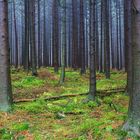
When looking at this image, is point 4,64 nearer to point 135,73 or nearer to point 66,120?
point 66,120

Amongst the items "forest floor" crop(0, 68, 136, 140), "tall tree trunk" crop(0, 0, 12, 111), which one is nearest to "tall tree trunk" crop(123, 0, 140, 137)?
"forest floor" crop(0, 68, 136, 140)

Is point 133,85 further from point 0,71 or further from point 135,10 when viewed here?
point 0,71

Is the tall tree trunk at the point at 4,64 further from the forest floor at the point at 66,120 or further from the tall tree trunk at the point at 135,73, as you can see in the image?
the tall tree trunk at the point at 135,73

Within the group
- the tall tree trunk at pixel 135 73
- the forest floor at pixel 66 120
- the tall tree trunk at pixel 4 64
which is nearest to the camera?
the tall tree trunk at pixel 135 73

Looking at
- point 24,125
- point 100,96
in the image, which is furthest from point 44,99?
point 24,125

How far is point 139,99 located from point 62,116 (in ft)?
8.41

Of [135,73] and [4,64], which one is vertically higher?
[4,64]

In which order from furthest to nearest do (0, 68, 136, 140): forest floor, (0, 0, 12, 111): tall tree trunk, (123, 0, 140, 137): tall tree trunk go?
(0, 0, 12, 111): tall tree trunk
(0, 68, 136, 140): forest floor
(123, 0, 140, 137): tall tree trunk

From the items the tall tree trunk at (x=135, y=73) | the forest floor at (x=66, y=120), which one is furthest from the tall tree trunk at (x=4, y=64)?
the tall tree trunk at (x=135, y=73)

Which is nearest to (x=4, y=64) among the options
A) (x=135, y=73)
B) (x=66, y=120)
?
(x=66, y=120)

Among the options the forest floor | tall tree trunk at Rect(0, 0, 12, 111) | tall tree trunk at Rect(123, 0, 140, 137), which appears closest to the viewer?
tall tree trunk at Rect(123, 0, 140, 137)

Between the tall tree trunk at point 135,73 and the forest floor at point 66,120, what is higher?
the tall tree trunk at point 135,73

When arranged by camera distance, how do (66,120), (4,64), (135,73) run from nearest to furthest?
(135,73), (66,120), (4,64)

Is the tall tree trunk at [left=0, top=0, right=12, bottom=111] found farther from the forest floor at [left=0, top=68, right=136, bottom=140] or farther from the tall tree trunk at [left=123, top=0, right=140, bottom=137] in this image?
the tall tree trunk at [left=123, top=0, right=140, bottom=137]
